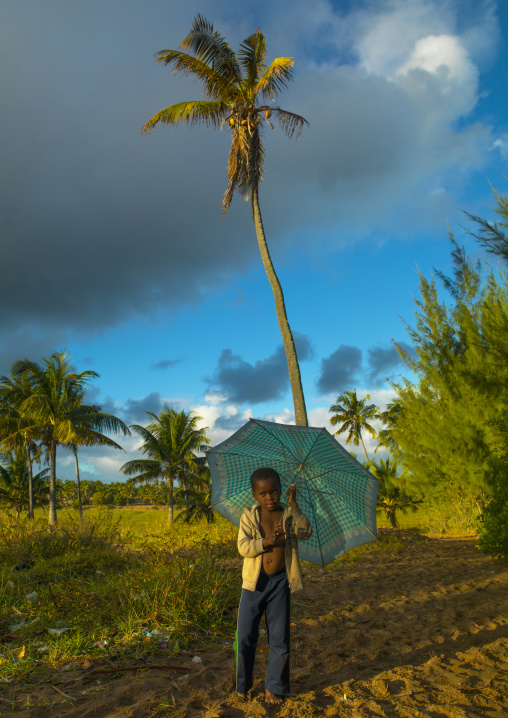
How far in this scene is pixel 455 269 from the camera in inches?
560

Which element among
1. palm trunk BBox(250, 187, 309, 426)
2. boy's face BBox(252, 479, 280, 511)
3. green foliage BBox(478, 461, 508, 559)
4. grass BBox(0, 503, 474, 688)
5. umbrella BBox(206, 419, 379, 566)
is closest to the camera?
boy's face BBox(252, 479, 280, 511)

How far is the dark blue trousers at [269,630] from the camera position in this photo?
3264mm

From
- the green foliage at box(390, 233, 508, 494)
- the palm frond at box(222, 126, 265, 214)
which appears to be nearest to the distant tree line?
the green foliage at box(390, 233, 508, 494)

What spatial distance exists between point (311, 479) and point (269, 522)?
0.83m

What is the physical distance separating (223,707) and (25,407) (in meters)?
24.4

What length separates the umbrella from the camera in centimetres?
422

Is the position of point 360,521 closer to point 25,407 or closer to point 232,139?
point 232,139

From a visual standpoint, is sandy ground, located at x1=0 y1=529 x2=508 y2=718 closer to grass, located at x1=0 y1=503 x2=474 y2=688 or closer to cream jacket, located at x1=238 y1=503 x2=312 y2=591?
grass, located at x1=0 y1=503 x2=474 y2=688

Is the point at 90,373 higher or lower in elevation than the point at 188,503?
higher

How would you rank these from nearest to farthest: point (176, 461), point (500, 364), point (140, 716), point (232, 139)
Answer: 1. point (140, 716)
2. point (500, 364)
3. point (232, 139)
4. point (176, 461)

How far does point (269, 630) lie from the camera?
3.38 metres

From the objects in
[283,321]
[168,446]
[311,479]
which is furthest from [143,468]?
[311,479]

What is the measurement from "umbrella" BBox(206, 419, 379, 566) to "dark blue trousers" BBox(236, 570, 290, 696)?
0.80 meters

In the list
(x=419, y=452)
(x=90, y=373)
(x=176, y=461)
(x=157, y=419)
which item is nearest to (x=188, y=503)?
(x=176, y=461)
